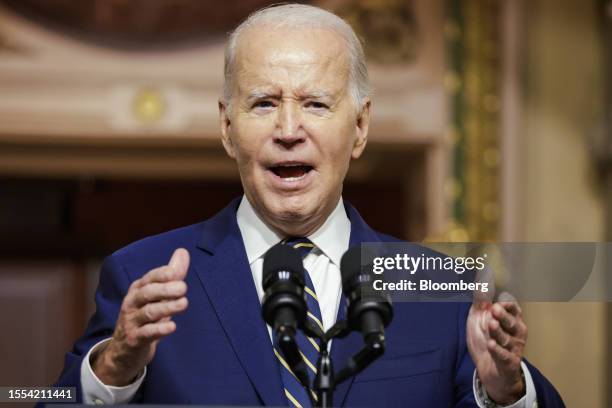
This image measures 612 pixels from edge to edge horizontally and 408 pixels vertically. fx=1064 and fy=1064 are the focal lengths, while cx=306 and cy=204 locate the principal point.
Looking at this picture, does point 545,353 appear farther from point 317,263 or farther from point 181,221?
point 317,263

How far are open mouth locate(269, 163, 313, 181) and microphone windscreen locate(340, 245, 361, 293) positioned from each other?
14.6 inches

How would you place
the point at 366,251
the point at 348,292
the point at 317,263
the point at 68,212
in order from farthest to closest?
1. the point at 68,212
2. the point at 317,263
3. the point at 366,251
4. the point at 348,292

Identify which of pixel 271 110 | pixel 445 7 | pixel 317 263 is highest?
pixel 445 7

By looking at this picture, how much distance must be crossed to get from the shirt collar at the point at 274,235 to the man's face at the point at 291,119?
35 millimetres

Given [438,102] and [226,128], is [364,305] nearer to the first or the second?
[226,128]

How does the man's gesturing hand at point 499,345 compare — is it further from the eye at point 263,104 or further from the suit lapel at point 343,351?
the eye at point 263,104

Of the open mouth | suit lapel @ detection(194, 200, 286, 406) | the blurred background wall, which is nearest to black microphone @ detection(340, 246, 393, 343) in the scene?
suit lapel @ detection(194, 200, 286, 406)

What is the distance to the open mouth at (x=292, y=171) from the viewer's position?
6.03 ft

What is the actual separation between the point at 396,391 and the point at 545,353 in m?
2.67

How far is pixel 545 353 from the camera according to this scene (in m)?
4.27

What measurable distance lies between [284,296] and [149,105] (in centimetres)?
302

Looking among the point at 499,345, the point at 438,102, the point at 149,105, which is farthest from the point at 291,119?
the point at 438,102

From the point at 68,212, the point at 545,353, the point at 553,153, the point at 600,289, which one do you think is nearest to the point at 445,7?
the point at 553,153

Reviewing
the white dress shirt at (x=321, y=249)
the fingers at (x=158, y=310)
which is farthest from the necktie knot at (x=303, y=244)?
the fingers at (x=158, y=310)
